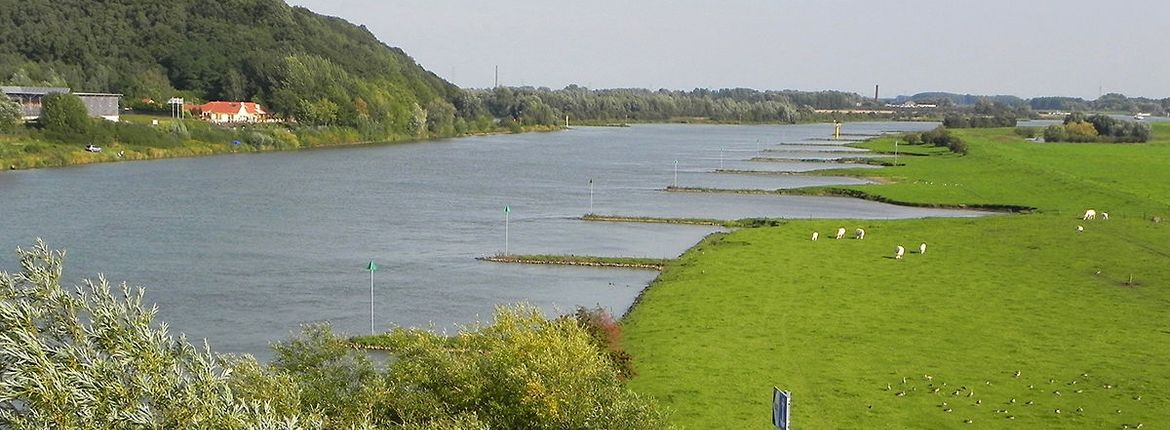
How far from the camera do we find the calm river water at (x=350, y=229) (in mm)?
26375

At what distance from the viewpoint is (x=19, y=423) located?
9.91m

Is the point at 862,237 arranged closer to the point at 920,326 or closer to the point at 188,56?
the point at 920,326

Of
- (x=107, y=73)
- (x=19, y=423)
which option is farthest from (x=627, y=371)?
(x=107, y=73)

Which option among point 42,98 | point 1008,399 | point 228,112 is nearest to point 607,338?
point 1008,399

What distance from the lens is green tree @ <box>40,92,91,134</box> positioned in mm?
69644

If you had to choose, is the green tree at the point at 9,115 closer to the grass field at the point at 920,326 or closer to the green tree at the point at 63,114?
the green tree at the point at 63,114

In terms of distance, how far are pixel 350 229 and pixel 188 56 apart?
245 feet

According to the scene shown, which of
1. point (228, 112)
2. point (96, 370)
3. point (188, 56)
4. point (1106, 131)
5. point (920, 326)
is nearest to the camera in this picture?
point (96, 370)

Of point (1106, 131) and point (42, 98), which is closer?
point (42, 98)

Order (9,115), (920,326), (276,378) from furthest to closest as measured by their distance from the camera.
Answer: (9,115)
(920,326)
(276,378)

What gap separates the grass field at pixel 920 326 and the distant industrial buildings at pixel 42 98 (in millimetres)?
57561

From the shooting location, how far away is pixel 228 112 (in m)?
94.1

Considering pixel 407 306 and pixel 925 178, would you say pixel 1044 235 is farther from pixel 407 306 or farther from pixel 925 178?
pixel 925 178

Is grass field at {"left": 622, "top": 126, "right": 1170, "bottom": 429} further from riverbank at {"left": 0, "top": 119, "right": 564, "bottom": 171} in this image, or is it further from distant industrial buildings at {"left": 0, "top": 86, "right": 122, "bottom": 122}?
distant industrial buildings at {"left": 0, "top": 86, "right": 122, "bottom": 122}
